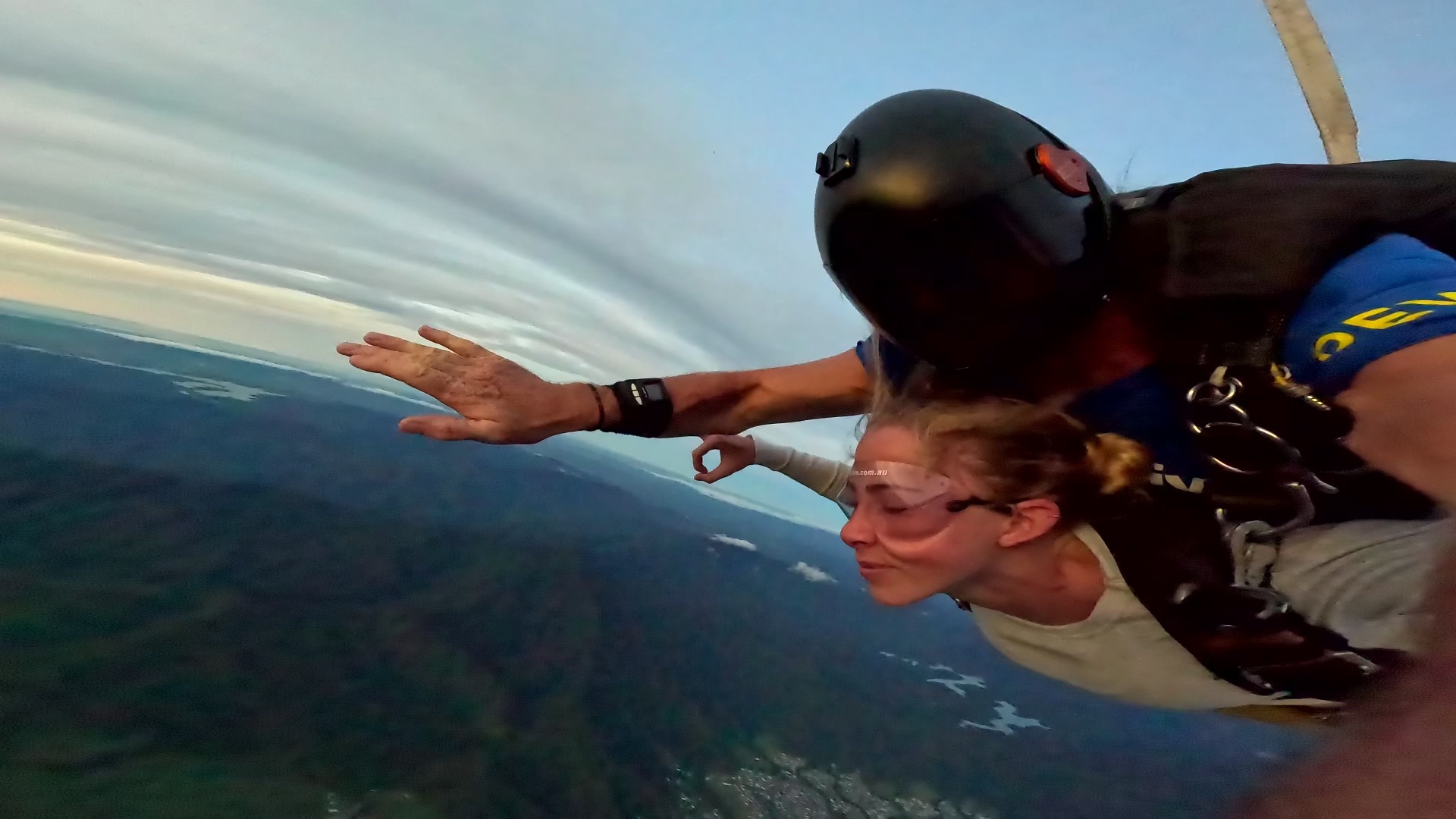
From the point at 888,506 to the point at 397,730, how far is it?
17288mm

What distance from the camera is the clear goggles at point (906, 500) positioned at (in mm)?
1459

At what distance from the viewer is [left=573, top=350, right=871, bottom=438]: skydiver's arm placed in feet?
6.06

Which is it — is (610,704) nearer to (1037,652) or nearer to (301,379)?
(1037,652)

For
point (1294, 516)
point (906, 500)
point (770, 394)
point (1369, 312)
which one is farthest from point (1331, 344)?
point (770, 394)

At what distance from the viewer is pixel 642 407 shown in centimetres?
168

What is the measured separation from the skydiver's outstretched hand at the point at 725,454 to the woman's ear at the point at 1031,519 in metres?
0.91

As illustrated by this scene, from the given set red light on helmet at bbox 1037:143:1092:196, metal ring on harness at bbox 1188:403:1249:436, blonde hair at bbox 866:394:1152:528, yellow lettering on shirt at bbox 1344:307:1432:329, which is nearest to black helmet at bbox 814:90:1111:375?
red light on helmet at bbox 1037:143:1092:196

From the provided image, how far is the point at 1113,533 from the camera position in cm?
132

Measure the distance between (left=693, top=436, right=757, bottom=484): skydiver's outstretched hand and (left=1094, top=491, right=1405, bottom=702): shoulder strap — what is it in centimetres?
107

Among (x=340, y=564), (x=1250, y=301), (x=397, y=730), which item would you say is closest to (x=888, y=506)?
(x=1250, y=301)

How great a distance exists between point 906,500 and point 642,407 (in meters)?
0.67

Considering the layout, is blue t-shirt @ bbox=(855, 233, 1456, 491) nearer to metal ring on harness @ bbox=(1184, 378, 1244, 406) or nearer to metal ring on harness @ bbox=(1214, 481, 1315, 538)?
metal ring on harness @ bbox=(1184, 378, 1244, 406)

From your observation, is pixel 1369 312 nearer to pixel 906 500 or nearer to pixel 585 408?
pixel 906 500

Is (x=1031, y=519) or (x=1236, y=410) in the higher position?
(x=1236, y=410)
